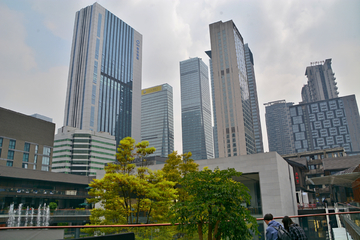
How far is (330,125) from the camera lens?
6885 inches

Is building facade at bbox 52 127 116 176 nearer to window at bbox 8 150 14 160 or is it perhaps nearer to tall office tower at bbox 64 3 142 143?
tall office tower at bbox 64 3 142 143

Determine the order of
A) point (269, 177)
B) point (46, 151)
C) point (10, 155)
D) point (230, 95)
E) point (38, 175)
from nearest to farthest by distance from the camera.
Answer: point (269, 177) < point (38, 175) < point (10, 155) < point (46, 151) < point (230, 95)

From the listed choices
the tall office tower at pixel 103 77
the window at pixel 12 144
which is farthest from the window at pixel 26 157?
the tall office tower at pixel 103 77

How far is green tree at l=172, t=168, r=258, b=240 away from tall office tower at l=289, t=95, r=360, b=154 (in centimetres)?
18889

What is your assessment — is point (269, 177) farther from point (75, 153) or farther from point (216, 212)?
point (75, 153)

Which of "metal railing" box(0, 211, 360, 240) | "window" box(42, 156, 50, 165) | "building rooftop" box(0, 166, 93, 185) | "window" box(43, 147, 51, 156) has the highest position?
"window" box(43, 147, 51, 156)

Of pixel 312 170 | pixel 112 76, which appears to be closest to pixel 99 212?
pixel 312 170

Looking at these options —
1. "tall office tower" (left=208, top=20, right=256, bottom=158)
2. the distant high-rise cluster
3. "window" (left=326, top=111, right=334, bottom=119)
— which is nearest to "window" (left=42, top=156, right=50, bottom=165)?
"tall office tower" (left=208, top=20, right=256, bottom=158)

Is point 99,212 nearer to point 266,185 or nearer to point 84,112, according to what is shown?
point 266,185

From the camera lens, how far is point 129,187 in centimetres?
1958

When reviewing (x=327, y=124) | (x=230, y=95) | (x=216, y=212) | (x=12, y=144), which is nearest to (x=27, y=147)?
(x=12, y=144)

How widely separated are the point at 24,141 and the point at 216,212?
7725 cm

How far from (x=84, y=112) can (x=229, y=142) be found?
8013 centimetres

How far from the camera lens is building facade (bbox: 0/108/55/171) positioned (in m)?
65.8
